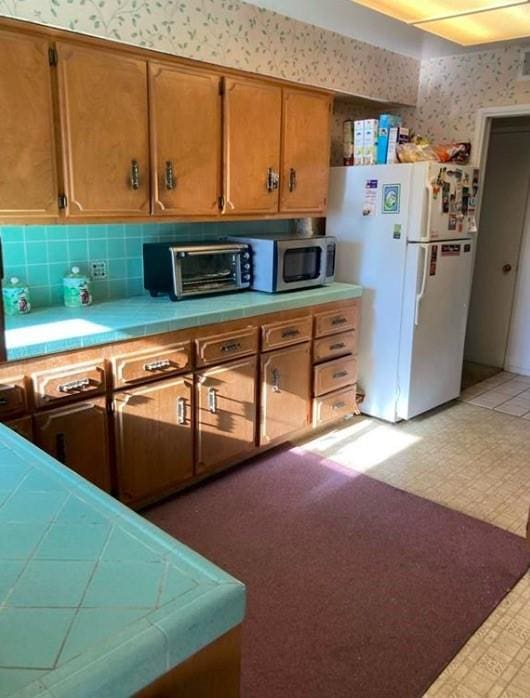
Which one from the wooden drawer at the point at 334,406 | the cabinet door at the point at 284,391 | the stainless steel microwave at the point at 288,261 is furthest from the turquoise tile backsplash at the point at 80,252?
the wooden drawer at the point at 334,406

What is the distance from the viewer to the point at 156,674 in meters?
0.79

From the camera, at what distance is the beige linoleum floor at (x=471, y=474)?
1.92 m

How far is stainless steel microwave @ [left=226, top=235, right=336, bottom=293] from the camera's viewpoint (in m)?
3.32

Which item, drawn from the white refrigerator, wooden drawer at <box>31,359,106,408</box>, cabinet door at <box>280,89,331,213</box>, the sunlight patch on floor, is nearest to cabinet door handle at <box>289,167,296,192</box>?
cabinet door at <box>280,89,331,213</box>

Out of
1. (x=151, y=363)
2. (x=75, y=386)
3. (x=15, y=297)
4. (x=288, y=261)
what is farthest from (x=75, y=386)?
(x=288, y=261)

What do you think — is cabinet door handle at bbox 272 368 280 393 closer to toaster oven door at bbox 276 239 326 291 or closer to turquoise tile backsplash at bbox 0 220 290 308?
toaster oven door at bbox 276 239 326 291

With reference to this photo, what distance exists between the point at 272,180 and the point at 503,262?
278 cm

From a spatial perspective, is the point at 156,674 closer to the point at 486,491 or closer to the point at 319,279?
the point at 486,491

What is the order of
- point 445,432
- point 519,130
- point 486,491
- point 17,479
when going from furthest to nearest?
point 519,130
point 445,432
point 486,491
point 17,479

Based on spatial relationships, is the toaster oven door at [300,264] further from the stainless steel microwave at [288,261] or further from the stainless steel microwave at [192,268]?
the stainless steel microwave at [192,268]

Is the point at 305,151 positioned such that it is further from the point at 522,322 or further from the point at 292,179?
the point at 522,322

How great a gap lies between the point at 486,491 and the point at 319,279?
1.52 meters

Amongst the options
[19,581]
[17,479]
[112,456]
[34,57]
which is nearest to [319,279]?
[112,456]

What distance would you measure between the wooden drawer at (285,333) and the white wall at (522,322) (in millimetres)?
2617
